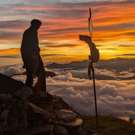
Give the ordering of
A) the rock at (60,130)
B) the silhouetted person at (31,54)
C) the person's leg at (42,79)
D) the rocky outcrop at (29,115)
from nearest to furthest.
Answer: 1. the rocky outcrop at (29,115)
2. the rock at (60,130)
3. the silhouetted person at (31,54)
4. the person's leg at (42,79)

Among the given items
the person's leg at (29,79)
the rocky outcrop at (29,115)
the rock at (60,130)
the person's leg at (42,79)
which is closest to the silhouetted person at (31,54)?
the person's leg at (29,79)

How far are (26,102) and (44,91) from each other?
325cm

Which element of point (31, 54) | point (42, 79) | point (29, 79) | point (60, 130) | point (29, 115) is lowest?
point (60, 130)

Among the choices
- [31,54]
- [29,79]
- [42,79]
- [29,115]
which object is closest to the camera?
[29,115]

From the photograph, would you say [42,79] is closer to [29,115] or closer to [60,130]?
[29,115]

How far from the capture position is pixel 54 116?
31.2 meters

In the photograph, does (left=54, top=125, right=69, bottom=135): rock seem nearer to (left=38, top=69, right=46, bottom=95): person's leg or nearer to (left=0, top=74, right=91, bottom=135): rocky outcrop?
(left=0, top=74, right=91, bottom=135): rocky outcrop

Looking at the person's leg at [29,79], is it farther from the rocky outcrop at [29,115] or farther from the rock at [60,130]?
the rock at [60,130]

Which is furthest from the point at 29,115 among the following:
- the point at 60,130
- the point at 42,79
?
the point at 42,79

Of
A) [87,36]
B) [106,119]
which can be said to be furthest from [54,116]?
[106,119]

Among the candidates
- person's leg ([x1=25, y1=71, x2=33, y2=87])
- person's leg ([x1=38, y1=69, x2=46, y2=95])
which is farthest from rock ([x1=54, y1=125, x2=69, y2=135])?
person's leg ([x1=25, y1=71, x2=33, y2=87])

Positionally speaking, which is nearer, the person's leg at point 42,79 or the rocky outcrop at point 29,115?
the rocky outcrop at point 29,115

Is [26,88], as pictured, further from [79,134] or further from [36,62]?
[79,134]

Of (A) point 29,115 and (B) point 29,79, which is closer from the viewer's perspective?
(A) point 29,115
